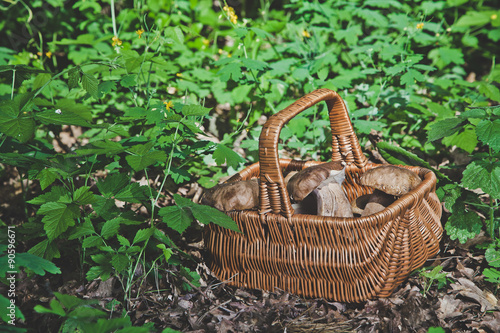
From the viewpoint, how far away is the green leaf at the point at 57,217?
147 cm

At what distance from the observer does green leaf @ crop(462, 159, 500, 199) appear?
1.76 m

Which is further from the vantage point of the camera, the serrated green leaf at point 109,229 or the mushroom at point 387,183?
the mushroom at point 387,183

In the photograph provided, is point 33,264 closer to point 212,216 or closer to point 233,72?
point 212,216

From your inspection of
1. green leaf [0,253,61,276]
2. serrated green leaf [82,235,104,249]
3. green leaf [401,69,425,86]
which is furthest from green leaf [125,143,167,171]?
green leaf [401,69,425,86]

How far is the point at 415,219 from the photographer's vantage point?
1.70 m

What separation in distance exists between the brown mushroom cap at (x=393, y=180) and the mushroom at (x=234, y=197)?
546mm

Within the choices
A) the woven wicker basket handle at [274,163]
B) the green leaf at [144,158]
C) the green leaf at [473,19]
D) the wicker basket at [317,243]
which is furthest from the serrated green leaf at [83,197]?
the green leaf at [473,19]

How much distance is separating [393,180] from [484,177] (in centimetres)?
43

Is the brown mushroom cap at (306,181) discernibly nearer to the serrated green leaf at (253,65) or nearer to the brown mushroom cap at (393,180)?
the brown mushroom cap at (393,180)

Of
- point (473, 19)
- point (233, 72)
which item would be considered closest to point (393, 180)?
point (233, 72)

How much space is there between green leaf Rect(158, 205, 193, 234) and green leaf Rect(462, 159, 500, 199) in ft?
4.28

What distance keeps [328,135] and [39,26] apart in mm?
3098

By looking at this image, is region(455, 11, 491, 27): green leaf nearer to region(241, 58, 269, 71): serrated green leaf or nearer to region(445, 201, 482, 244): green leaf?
region(241, 58, 269, 71): serrated green leaf

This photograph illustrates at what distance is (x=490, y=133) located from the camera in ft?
5.65
